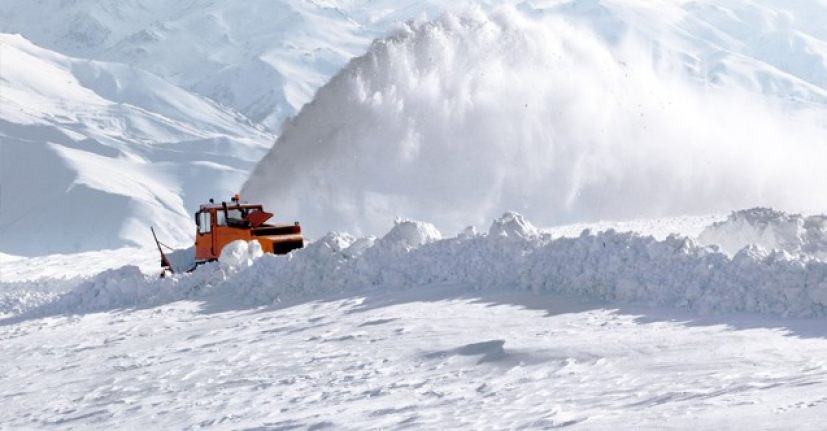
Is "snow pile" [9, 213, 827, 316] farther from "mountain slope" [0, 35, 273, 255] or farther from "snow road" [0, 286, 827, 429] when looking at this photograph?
"mountain slope" [0, 35, 273, 255]

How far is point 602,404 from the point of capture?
736cm

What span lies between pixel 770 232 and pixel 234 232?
29.1 feet

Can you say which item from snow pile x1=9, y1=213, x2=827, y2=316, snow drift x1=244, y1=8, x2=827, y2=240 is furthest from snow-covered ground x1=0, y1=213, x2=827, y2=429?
snow drift x1=244, y1=8, x2=827, y2=240

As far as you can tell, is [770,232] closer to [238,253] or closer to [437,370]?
[437,370]

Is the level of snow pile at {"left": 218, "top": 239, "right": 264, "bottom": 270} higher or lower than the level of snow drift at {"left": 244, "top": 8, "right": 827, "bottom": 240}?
lower

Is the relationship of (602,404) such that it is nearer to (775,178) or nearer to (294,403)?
(294,403)

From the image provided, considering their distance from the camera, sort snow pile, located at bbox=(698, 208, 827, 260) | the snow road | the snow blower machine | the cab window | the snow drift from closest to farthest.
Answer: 1. the snow road
2. snow pile, located at bbox=(698, 208, 827, 260)
3. the snow blower machine
4. the cab window
5. the snow drift

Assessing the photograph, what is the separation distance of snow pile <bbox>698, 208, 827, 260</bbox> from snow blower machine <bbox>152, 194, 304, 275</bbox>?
7214mm

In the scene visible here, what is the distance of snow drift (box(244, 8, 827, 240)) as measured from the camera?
28.6 metres

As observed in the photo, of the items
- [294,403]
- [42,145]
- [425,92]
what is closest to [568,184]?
[425,92]

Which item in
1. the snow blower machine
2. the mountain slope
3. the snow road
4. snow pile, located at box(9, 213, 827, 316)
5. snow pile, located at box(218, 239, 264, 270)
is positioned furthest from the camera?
the mountain slope

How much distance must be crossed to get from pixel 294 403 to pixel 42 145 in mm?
86592

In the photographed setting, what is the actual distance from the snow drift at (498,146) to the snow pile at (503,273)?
37.6 ft

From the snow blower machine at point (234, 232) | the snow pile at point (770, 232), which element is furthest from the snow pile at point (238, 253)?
the snow pile at point (770, 232)
